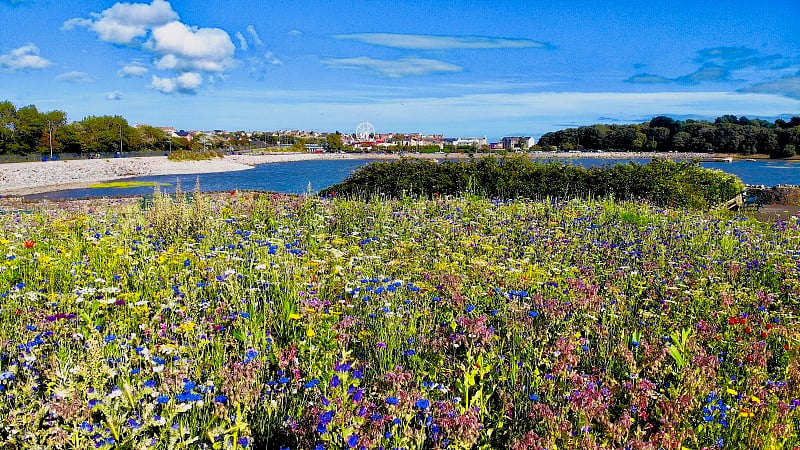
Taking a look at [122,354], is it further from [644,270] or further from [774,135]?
[774,135]

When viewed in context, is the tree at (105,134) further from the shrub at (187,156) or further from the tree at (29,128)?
the shrub at (187,156)

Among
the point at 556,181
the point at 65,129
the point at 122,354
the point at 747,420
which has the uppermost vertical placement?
the point at 65,129

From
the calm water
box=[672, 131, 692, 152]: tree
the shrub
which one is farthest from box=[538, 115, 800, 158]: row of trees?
the shrub

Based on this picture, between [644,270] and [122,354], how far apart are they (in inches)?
215

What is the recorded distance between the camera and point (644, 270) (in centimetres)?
634

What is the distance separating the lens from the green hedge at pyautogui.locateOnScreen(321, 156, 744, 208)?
1408 centimetres

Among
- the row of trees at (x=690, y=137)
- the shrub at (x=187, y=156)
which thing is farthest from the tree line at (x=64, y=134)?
the row of trees at (x=690, y=137)

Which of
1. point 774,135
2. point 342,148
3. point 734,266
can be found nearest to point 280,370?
point 734,266

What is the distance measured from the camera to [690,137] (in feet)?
499

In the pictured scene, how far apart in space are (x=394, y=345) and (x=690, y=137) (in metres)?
171

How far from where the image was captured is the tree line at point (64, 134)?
81.4m

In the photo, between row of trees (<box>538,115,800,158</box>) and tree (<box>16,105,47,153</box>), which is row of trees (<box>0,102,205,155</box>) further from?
row of trees (<box>538,115,800,158</box>)

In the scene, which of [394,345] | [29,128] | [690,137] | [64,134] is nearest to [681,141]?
[690,137]

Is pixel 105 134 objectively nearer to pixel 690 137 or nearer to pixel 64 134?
pixel 64 134
